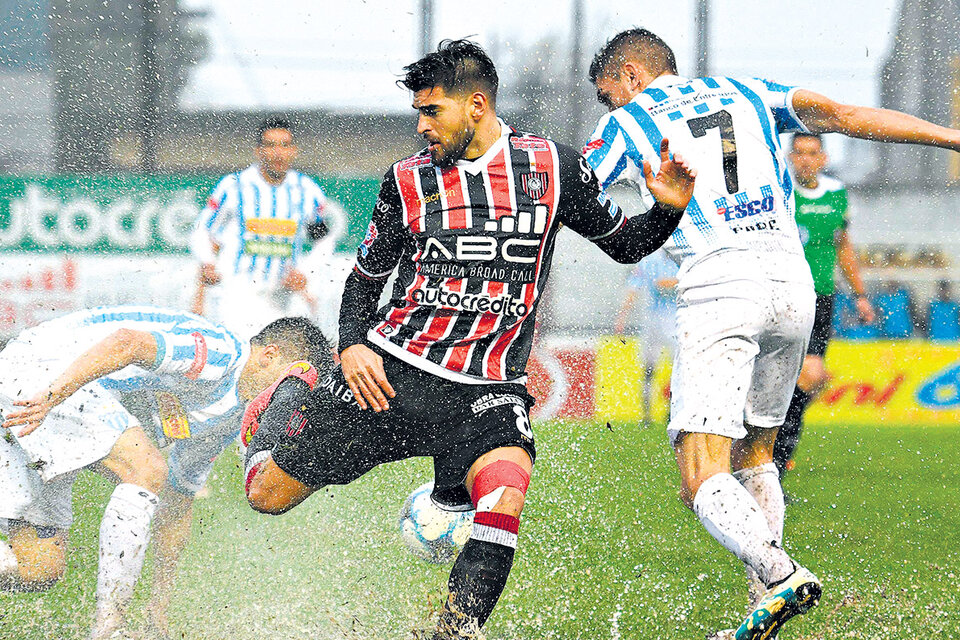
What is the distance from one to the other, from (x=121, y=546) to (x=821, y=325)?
3744mm

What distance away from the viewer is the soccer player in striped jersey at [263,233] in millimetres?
6520

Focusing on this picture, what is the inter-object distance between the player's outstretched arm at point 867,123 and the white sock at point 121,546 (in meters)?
2.70

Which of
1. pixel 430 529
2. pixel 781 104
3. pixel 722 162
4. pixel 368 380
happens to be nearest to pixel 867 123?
pixel 781 104

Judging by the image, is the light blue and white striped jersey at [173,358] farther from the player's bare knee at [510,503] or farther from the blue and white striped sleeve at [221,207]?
the blue and white striped sleeve at [221,207]

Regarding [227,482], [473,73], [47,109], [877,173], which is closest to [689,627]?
[473,73]

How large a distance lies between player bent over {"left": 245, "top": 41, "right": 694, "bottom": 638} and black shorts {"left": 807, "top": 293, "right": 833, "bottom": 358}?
2.72 meters

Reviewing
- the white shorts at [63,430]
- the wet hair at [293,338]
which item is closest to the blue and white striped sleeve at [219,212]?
the wet hair at [293,338]

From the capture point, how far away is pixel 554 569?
426 cm

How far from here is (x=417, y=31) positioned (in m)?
8.28

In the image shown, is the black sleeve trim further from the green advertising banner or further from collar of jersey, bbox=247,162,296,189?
the green advertising banner

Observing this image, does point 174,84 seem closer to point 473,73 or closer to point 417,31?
point 417,31

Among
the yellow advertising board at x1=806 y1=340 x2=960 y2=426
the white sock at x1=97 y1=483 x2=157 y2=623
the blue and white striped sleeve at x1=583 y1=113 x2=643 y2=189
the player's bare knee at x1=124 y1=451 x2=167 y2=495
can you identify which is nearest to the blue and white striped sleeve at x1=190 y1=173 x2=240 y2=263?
the player's bare knee at x1=124 y1=451 x2=167 y2=495

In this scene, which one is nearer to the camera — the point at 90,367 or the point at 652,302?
the point at 90,367

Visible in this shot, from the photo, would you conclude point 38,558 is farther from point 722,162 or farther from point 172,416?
point 722,162
